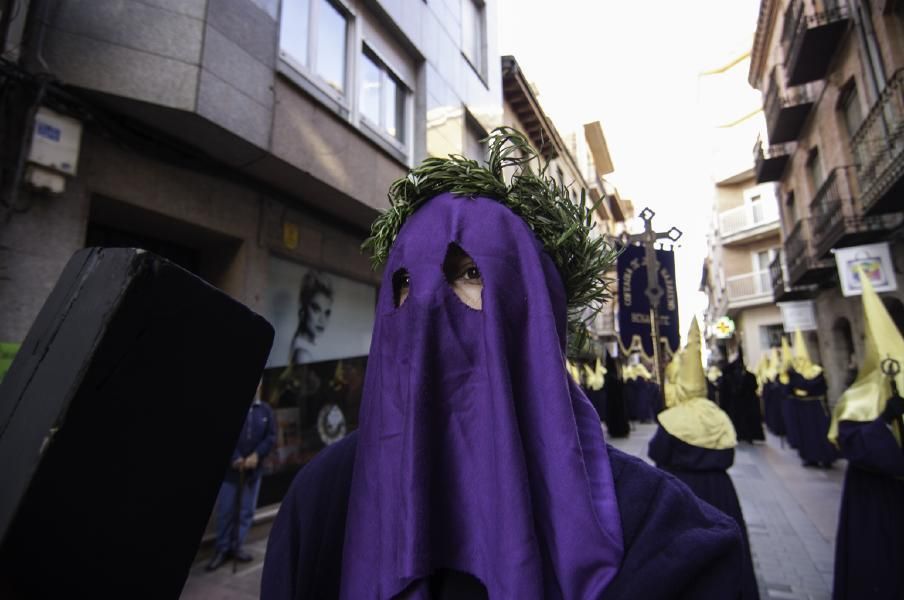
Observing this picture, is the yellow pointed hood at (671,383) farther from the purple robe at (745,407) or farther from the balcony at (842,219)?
the purple robe at (745,407)

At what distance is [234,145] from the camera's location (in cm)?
540

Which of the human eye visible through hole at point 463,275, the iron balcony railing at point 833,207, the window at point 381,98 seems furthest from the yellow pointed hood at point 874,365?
the iron balcony railing at point 833,207

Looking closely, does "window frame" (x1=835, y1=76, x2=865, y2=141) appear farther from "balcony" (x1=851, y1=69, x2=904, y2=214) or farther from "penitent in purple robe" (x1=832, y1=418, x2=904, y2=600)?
"penitent in purple robe" (x1=832, y1=418, x2=904, y2=600)

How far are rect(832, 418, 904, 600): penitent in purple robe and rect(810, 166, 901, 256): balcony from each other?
879 centimetres

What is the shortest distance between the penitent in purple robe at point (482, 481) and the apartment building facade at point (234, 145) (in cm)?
334

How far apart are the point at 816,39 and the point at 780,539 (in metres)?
12.7

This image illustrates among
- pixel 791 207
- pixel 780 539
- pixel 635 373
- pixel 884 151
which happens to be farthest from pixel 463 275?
pixel 635 373

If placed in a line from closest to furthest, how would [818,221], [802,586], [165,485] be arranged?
[165,485], [802,586], [818,221]

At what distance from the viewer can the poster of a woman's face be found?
663cm

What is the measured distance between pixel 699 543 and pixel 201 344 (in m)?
1.04

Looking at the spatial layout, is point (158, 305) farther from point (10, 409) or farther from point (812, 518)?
point (812, 518)

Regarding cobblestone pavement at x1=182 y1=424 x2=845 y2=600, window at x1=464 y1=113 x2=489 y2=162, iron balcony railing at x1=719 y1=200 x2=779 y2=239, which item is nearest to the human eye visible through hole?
cobblestone pavement at x1=182 y1=424 x2=845 y2=600

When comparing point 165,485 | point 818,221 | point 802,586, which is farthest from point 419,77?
point 818,221

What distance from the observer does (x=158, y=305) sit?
2.31 feet
